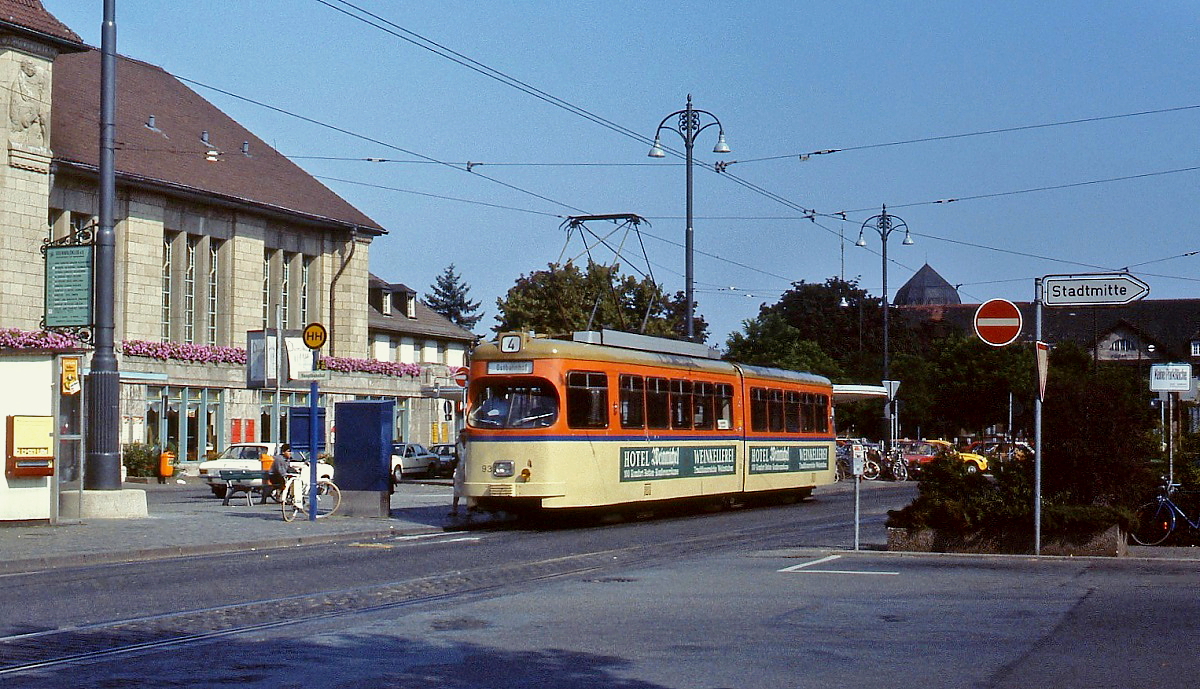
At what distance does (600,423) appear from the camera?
84.5 feet

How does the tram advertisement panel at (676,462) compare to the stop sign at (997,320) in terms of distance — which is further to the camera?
the tram advertisement panel at (676,462)

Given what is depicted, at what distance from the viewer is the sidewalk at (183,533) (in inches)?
758

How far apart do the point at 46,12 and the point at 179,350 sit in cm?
1294

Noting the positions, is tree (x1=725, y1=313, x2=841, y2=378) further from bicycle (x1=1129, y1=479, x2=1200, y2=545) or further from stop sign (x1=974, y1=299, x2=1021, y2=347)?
stop sign (x1=974, y1=299, x2=1021, y2=347)

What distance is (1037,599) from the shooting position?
13.7m

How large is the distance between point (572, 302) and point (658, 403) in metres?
45.5

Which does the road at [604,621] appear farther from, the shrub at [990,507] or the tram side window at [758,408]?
the tram side window at [758,408]

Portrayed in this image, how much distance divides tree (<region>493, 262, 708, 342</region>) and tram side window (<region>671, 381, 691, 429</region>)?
1657 inches

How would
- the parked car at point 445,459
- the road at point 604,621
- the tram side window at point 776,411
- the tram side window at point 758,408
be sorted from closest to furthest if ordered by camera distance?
the road at point 604,621
the tram side window at point 758,408
the tram side window at point 776,411
the parked car at point 445,459

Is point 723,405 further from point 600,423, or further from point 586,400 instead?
point 586,400

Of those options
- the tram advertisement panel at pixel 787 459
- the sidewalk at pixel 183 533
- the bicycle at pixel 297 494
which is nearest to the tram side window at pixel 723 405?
the tram advertisement panel at pixel 787 459

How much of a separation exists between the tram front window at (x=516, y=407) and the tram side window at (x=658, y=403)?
9.00 feet

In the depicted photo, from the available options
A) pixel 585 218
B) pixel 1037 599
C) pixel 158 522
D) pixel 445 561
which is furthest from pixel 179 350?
pixel 1037 599

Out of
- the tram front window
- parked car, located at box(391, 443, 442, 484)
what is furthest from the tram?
parked car, located at box(391, 443, 442, 484)
